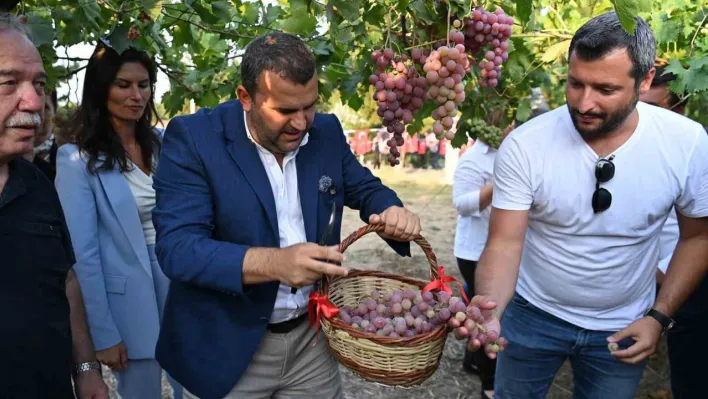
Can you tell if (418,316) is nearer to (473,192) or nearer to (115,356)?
(115,356)

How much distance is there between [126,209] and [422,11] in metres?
1.67

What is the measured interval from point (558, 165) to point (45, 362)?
190cm

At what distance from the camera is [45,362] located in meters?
1.74

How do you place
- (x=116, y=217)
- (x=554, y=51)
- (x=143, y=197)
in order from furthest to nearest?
(x=554, y=51) < (x=143, y=197) < (x=116, y=217)

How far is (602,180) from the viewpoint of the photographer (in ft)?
7.39

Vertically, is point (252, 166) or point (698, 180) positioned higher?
point (252, 166)

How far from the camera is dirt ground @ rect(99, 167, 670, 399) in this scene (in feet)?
14.9

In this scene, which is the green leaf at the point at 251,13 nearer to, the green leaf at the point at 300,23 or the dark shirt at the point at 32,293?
the green leaf at the point at 300,23

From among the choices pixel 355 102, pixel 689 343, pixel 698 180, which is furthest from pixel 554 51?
pixel 689 343

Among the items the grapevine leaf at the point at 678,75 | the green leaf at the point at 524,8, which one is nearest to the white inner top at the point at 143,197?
the green leaf at the point at 524,8

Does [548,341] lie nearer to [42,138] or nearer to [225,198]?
[225,198]

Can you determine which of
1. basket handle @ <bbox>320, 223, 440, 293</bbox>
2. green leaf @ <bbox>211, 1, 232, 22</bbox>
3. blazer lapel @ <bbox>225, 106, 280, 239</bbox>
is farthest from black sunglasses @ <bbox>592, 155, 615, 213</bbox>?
green leaf @ <bbox>211, 1, 232, 22</bbox>

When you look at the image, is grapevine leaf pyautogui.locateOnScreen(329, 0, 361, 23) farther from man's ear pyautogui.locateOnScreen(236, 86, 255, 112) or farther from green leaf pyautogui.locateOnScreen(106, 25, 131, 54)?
green leaf pyautogui.locateOnScreen(106, 25, 131, 54)

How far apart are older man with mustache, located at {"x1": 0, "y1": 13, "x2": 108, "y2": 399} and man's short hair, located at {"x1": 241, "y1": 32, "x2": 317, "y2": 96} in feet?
2.08
